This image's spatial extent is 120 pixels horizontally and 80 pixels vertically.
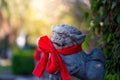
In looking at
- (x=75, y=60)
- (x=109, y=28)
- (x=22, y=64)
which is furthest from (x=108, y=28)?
(x=22, y=64)

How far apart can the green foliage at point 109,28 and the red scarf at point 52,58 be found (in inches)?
20.9

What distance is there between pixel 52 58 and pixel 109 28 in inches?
36.4

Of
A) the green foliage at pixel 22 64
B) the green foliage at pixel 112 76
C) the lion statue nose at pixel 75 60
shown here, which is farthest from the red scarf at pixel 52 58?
the green foliage at pixel 22 64

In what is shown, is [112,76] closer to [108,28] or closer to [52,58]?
[108,28]

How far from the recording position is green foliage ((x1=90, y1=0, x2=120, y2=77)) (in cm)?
Result: 420

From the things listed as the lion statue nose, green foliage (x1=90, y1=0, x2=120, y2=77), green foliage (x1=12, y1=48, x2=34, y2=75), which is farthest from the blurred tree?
green foliage (x1=12, y1=48, x2=34, y2=75)

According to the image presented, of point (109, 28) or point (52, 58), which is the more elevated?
point (109, 28)

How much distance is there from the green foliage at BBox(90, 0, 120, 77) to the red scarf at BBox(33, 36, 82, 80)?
20.9 inches

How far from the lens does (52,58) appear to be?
12.3ft

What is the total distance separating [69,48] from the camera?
148 inches

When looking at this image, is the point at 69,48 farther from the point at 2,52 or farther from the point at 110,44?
the point at 2,52

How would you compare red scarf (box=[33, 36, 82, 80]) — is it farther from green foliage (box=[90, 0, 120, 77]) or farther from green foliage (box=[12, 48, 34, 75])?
green foliage (box=[12, 48, 34, 75])

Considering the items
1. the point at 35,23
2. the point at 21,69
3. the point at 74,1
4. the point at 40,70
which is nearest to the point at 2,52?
the point at 35,23

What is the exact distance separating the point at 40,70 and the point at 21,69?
23.0 m
